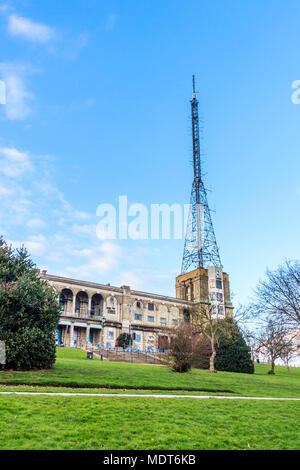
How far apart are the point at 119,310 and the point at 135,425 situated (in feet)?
185

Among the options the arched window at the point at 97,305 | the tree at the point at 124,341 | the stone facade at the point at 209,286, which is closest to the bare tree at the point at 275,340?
the tree at the point at 124,341

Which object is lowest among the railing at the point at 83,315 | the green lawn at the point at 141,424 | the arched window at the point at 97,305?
the green lawn at the point at 141,424

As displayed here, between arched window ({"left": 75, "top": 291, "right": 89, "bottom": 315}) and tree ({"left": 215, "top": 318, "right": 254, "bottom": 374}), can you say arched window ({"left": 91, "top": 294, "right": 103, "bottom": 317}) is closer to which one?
arched window ({"left": 75, "top": 291, "right": 89, "bottom": 315})

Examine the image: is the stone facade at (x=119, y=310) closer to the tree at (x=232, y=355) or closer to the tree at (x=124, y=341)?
the tree at (x=124, y=341)

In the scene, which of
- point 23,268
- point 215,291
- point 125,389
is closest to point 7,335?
point 23,268

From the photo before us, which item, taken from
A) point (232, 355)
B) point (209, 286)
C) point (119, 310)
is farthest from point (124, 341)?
point (209, 286)

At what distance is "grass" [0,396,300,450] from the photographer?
8.54 metres

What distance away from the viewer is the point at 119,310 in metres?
65.4

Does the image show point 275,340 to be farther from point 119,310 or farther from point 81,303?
point 81,303

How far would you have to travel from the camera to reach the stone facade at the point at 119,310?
60.3 m

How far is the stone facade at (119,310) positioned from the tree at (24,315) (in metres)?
36.6

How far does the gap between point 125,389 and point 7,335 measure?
697cm

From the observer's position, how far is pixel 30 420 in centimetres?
934

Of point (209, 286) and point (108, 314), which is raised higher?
point (209, 286)
